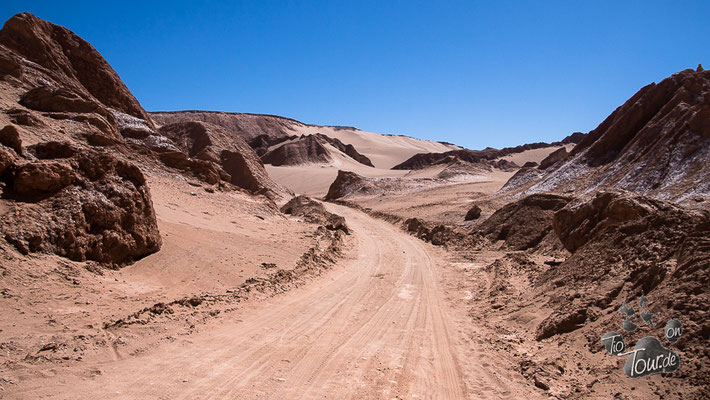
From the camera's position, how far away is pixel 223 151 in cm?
2505

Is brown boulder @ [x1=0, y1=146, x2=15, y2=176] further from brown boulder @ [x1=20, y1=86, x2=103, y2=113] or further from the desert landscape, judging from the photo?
brown boulder @ [x1=20, y1=86, x2=103, y2=113]

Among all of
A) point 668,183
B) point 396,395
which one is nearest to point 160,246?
point 396,395

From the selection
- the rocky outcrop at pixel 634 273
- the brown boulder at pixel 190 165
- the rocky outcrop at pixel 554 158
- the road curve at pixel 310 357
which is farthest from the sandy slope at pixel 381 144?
the road curve at pixel 310 357

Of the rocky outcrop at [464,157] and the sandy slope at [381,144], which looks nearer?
the rocky outcrop at [464,157]

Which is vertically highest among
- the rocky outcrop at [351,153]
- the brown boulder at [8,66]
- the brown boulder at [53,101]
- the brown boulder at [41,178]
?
the rocky outcrop at [351,153]

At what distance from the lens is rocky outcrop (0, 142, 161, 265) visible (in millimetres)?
5933

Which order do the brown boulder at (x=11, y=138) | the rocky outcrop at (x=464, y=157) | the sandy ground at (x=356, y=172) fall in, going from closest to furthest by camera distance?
the brown boulder at (x=11, y=138) < the sandy ground at (x=356, y=172) < the rocky outcrop at (x=464, y=157)

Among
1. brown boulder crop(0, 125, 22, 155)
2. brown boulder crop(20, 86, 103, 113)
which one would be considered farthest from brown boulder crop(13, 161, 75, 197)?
brown boulder crop(20, 86, 103, 113)

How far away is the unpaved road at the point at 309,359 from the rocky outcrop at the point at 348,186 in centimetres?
3387

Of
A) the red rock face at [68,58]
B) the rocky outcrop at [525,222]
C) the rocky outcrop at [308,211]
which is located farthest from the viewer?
the rocky outcrop at [308,211]

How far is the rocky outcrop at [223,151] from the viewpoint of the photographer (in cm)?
2397

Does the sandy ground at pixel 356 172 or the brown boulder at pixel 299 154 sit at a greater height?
the brown boulder at pixel 299 154

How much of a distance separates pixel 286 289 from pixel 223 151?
1908 centimetres

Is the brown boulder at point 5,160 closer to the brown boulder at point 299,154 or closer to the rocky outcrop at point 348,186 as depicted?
the rocky outcrop at point 348,186
